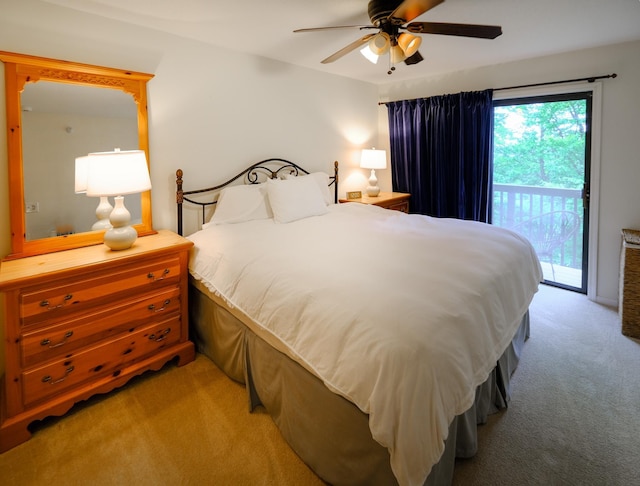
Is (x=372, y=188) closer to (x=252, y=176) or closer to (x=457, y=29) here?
(x=252, y=176)

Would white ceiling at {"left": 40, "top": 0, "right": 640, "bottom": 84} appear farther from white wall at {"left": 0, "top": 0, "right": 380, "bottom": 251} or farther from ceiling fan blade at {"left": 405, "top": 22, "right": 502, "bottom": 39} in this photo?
ceiling fan blade at {"left": 405, "top": 22, "right": 502, "bottom": 39}

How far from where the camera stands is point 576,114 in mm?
3373

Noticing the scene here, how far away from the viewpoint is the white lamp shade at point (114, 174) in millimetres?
1991

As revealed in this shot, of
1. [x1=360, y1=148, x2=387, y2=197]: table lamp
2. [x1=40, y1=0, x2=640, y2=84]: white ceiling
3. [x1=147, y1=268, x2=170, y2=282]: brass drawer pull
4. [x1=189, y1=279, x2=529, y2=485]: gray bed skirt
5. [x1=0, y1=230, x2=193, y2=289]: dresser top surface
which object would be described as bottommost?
[x1=189, y1=279, x2=529, y2=485]: gray bed skirt

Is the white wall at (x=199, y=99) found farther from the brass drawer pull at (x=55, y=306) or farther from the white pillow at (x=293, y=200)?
the brass drawer pull at (x=55, y=306)

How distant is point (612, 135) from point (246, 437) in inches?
154

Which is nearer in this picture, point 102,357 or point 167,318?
point 102,357

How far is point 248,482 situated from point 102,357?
44.7 inches

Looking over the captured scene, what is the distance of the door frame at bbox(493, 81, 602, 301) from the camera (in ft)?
10.4

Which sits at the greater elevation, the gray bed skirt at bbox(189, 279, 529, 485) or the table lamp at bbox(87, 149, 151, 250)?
the table lamp at bbox(87, 149, 151, 250)

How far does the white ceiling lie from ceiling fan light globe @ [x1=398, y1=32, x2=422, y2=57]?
0.34 m

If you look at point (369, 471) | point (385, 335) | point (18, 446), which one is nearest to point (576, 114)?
point (385, 335)

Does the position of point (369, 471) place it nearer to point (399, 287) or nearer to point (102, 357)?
point (399, 287)

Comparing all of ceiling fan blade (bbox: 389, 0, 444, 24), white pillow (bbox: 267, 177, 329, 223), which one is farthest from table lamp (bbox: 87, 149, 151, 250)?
ceiling fan blade (bbox: 389, 0, 444, 24)
